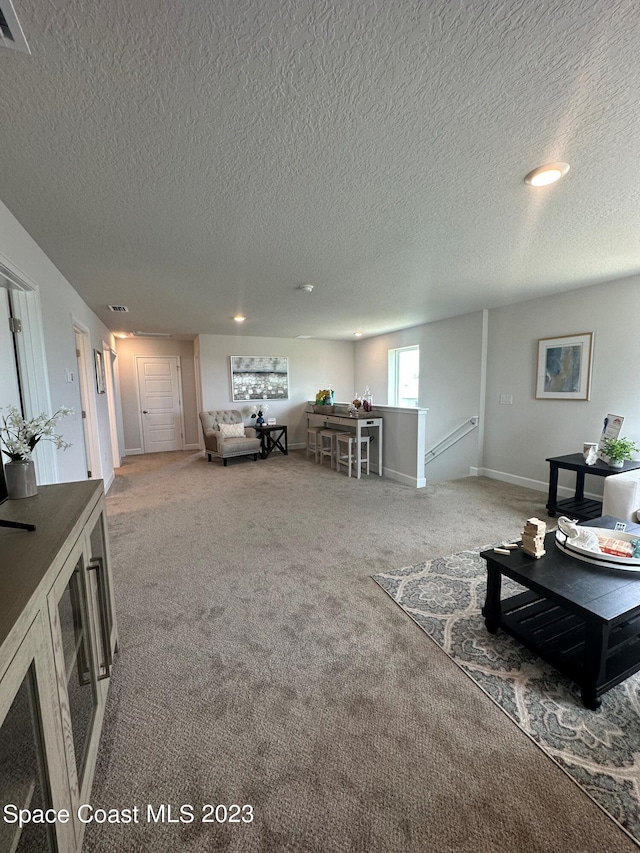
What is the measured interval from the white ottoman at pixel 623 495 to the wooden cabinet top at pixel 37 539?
3.55 m

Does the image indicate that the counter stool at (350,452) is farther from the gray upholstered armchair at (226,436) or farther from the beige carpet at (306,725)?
the beige carpet at (306,725)

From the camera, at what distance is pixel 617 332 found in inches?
139

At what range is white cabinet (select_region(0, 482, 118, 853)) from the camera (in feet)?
2.21

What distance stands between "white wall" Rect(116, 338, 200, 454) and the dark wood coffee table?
6.85 metres

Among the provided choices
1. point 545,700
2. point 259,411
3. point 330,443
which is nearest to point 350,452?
point 330,443

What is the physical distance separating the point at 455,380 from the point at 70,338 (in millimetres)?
4872

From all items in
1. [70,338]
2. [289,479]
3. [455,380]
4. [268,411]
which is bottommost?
[289,479]

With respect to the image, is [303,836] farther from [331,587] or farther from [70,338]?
[70,338]

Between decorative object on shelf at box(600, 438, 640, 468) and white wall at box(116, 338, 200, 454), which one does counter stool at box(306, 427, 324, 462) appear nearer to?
white wall at box(116, 338, 200, 454)

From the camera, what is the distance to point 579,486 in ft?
11.6

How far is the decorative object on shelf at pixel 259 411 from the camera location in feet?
21.6

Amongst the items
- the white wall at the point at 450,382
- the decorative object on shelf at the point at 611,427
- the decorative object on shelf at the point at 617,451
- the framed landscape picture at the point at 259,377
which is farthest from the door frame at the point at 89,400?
the decorative object on shelf at the point at 611,427

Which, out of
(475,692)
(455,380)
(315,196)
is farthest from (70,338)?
(455,380)

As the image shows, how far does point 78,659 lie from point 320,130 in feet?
6.88
